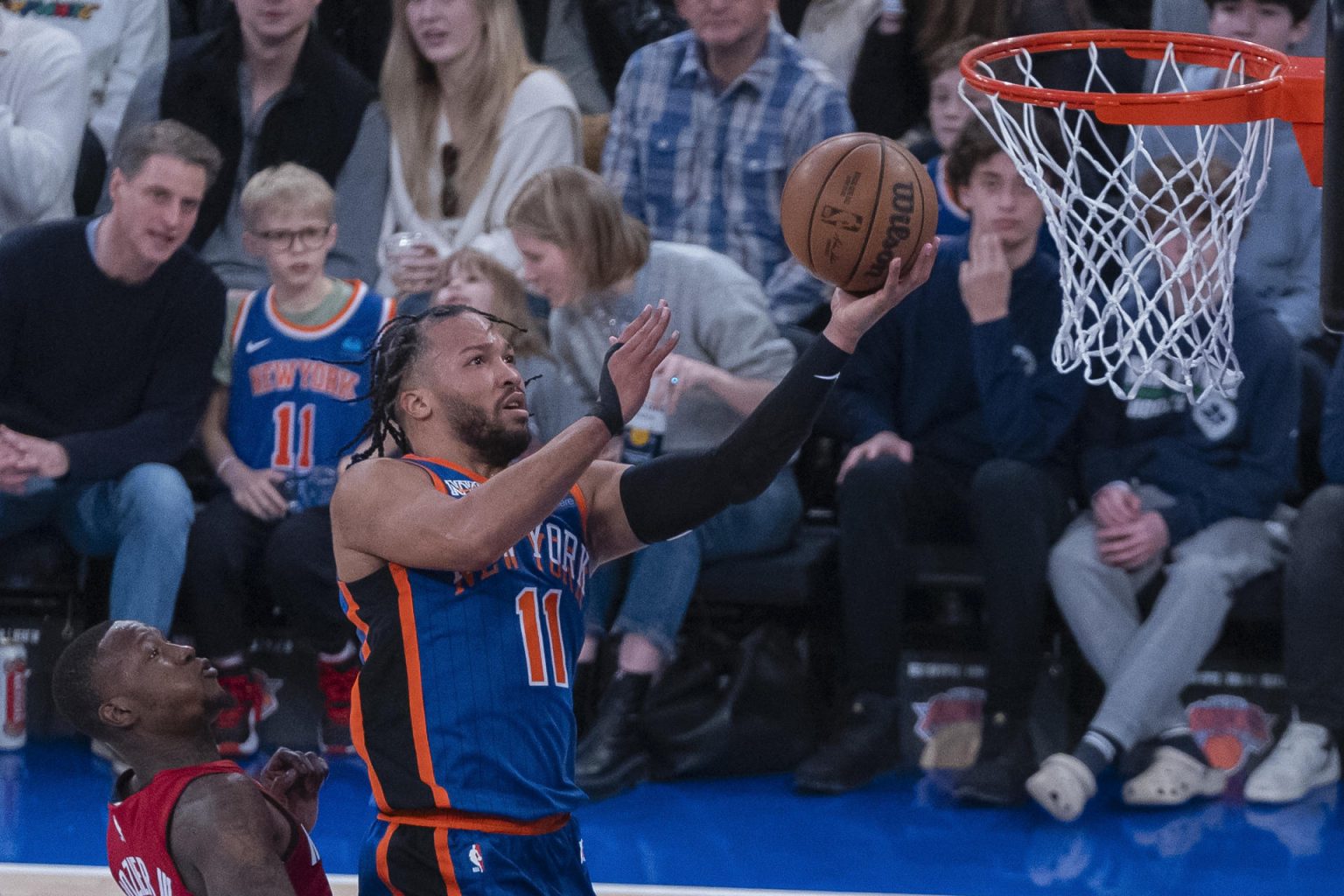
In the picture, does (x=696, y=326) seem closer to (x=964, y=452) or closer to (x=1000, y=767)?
(x=964, y=452)

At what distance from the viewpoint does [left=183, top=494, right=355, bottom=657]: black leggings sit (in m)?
5.27

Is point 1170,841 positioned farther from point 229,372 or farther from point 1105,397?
point 229,372

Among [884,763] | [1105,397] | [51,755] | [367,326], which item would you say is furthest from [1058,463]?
[51,755]

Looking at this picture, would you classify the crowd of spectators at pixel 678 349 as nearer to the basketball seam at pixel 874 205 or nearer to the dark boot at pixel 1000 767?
the dark boot at pixel 1000 767

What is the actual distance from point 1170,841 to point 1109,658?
1.80ft

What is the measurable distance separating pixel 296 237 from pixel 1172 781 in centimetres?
306

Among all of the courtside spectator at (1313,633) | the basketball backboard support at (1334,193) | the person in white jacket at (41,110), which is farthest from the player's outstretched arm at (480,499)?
the person in white jacket at (41,110)

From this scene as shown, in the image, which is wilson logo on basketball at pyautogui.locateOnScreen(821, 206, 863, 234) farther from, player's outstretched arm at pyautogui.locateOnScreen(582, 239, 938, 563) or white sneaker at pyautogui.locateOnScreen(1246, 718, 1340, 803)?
white sneaker at pyautogui.locateOnScreen(1246, 718, 1340, 803)

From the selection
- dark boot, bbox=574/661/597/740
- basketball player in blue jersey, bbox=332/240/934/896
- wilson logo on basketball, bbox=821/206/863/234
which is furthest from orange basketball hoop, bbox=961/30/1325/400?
dark boot, bbox=574/661/597/740

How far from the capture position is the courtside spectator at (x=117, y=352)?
17.5 ft

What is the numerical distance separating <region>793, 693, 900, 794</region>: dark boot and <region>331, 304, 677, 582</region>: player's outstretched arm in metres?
2.37

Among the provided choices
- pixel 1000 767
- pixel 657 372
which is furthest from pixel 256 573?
pixel 1000 767

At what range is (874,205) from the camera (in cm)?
332

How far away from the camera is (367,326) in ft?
18.3
